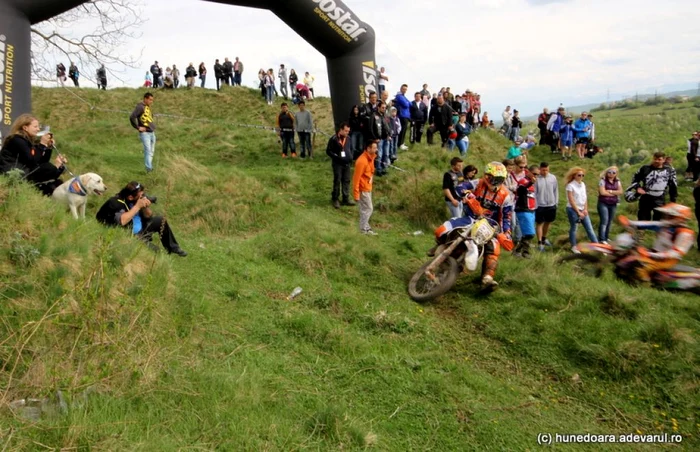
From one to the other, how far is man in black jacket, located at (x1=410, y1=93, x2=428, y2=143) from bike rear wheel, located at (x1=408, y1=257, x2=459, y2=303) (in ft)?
28.8

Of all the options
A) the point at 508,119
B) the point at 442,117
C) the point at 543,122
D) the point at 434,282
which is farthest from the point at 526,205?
the point at 508,119

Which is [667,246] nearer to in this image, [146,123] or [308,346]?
[308,346]

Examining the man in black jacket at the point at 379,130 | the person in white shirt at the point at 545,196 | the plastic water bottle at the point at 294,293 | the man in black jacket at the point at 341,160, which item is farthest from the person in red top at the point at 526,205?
the plastic water bottle at the point at 294,293

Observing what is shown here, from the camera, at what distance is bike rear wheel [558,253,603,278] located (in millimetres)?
7480

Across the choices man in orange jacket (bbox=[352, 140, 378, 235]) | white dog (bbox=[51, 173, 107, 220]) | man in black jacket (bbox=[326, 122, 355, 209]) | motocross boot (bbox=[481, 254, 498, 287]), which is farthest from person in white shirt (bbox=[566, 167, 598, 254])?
white dog (bbox=[51, 173, 107, 220])

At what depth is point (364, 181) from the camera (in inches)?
351

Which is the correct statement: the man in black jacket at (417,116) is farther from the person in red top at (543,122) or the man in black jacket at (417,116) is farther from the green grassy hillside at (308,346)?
the person in red top at (543,122)

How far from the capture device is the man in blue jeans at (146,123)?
10805 millimetres

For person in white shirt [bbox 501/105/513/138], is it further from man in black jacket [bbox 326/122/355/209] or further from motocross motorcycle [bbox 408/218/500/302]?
motocross motorcycle [bbox 408/218/500/302]

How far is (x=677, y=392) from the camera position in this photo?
187 inches

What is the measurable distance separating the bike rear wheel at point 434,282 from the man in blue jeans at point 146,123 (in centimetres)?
727

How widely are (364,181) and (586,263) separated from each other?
3811mm

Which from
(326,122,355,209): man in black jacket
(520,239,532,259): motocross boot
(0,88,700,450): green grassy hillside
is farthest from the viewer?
(326,122,355,209): man in black jacket

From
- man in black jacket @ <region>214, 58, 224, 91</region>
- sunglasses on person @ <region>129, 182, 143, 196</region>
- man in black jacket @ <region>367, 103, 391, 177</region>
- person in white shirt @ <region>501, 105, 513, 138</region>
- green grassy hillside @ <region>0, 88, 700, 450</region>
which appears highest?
man in black jacket @ <region>214, 58, 224, 91</region>
